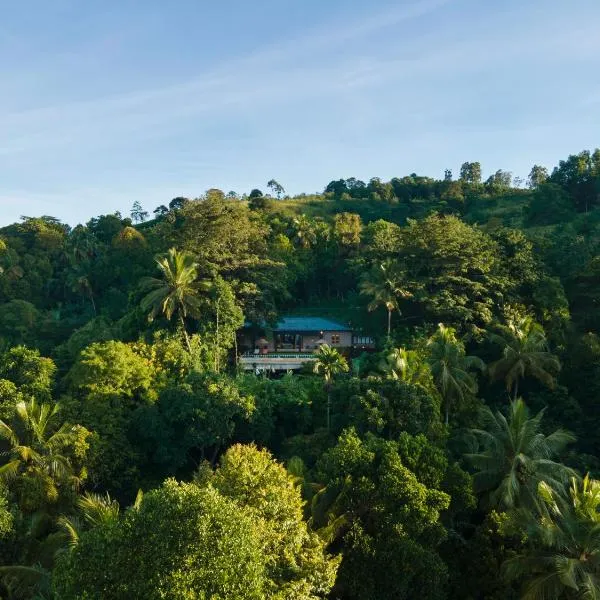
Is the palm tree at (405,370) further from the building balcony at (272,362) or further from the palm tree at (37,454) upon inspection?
the palm tree at (37,454)

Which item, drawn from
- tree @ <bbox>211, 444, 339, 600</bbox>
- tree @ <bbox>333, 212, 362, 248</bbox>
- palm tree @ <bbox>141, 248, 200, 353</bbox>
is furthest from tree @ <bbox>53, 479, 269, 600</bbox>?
tree @ <bbox>333, 212, 362, 248</bbox>

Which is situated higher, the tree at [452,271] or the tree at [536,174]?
the tree at [536,174]

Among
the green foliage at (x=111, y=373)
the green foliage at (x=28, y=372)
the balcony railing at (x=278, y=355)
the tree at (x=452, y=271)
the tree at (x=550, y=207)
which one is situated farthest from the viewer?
the tree at (x=550, y=207)

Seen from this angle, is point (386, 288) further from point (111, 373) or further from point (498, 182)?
point (498, 182)

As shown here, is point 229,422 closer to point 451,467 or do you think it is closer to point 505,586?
point 451,467

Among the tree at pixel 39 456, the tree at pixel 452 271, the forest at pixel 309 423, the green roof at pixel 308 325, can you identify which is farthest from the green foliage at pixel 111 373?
the tree at pixel 452 271

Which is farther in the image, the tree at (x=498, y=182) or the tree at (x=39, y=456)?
the tree at (x=498, y=182)

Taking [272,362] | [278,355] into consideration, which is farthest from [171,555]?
[278,355]
